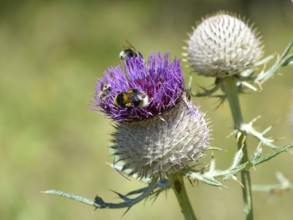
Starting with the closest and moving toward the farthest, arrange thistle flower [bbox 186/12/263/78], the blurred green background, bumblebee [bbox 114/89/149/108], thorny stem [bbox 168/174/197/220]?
bumblebee [bbox 114/89/149/108]
thorny stem [bbox 168/174/197/220]
thistle flower [bbox 186/12/263/78]
the blurred green background

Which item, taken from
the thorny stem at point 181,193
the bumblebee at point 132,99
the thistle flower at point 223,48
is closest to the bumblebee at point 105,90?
the bumblebee at point 132,99

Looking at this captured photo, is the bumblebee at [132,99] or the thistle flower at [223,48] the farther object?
the thistle flower at [223,48]

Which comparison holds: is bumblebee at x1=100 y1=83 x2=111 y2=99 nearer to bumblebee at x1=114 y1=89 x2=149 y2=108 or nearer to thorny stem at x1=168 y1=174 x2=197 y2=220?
bumblebee at x1=114 y1=89 x2=149 y2=108

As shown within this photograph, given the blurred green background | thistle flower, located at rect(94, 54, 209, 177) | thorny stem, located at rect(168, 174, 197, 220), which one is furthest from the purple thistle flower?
the blurred green background

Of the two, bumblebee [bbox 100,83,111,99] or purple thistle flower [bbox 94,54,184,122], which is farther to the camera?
bumblebee [bbox 100,83,111,99]

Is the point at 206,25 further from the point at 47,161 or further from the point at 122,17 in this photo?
the point at 122,17

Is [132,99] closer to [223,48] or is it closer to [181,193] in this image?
[181,193]

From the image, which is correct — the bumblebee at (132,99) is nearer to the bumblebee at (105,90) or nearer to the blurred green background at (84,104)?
the bumblebee at (105,90)
